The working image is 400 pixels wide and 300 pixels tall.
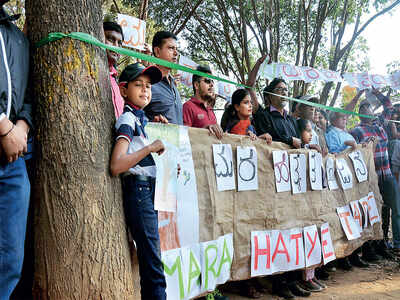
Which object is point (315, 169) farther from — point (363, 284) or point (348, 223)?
point (363, 284)

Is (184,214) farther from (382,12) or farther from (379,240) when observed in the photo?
(382,12)

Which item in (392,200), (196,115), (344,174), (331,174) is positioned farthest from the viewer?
(392,200)

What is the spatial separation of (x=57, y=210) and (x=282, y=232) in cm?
235

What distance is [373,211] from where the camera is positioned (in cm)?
488

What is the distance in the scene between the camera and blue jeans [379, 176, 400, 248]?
5387 millimetres

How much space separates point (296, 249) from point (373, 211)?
1929 millimetres

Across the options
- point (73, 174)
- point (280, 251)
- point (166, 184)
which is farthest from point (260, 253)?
point (73, 174)

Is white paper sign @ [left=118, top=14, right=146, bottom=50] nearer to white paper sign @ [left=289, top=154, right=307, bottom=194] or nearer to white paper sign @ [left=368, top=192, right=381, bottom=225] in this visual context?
white paper sign @ [left=289, top=154, right=307, bottom=194]

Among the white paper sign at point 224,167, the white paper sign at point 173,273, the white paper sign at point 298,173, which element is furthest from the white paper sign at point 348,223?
the white paper sign at point 173,273

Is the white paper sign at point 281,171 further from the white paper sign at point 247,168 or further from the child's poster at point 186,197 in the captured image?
the child's poster at point 186,197

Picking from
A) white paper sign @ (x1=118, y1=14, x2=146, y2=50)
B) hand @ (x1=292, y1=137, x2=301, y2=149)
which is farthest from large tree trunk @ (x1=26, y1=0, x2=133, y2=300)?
white paper sign @ (x1=118, y1=14, x2=146, y2=50)

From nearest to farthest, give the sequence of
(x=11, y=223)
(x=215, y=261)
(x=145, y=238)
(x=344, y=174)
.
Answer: (x=11, y=223) → (x=145, y=238) → (x=215, y=261) → (x=344, y=174)

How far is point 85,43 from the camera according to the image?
6.04ft

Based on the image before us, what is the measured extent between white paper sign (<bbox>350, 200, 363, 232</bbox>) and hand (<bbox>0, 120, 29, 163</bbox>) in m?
3.96
